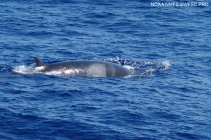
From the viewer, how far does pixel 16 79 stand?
3541cm

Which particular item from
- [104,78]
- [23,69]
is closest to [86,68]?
[104,78]

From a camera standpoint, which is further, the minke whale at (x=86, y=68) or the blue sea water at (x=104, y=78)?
the minke whale at (x=86, y=68)

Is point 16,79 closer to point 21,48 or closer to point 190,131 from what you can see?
point 21,48

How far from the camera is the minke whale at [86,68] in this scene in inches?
1447

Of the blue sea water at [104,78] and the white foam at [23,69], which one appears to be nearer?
the blue sea water at [104,78]

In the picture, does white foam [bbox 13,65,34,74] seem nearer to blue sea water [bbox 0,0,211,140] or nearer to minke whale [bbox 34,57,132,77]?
blue sea water [bbox 0,0,211,140]

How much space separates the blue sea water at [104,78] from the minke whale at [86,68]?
646mm

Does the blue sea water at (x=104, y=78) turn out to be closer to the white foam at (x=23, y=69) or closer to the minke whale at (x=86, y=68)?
the white foam at (x=23, y=69)

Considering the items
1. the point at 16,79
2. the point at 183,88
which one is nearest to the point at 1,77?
the point at 16,79

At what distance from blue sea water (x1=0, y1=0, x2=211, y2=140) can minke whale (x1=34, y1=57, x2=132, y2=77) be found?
646 mm

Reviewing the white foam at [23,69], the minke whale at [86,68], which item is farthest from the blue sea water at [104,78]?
the minke whale at [86,68]

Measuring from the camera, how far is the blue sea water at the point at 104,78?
28.5 meters

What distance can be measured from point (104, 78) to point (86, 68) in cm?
145

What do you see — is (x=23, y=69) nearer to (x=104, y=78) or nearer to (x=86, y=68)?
(x=86, y=68)
